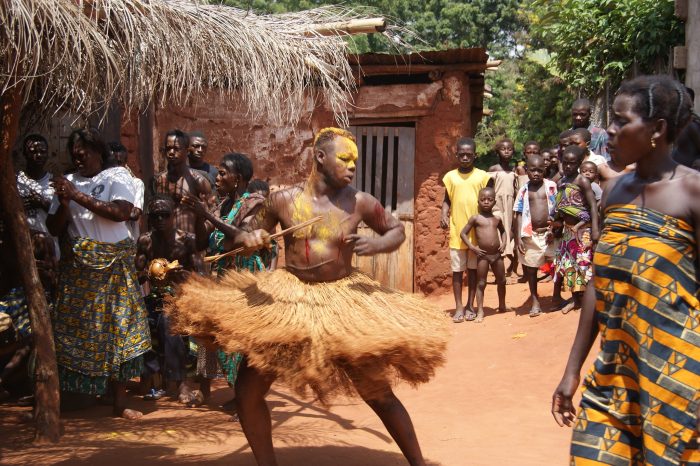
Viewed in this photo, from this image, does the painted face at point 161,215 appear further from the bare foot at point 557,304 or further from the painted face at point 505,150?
the painted face at point 505,150

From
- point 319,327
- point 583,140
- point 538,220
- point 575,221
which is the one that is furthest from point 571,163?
point 319,327

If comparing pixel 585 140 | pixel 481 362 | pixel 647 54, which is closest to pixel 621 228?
pixel 481 362

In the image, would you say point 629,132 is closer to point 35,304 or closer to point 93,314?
point 35,304

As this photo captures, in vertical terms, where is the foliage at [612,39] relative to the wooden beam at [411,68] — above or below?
above

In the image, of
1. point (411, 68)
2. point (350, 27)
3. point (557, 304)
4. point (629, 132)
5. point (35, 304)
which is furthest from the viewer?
point (411, 68)

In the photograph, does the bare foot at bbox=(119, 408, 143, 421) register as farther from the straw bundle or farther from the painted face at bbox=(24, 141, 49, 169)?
the painted face at bbox=(24, 141, 49, 169)

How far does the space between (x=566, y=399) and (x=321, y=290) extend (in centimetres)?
150

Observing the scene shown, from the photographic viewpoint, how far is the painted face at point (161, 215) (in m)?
6.29

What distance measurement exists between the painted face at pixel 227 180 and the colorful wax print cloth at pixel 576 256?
3.94 meters

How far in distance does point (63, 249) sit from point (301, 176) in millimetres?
5973

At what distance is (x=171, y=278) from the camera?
244 inches

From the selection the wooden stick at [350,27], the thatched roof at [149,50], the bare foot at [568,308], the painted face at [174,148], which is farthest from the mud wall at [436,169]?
the painted face at [174,148]

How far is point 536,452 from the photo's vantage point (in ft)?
17.4

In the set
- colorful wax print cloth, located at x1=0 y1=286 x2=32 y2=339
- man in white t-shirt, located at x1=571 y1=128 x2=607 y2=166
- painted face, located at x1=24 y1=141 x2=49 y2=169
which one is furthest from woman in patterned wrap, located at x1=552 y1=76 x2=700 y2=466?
man in white t-shirt, located at x1=571 y1=128 x2=607 y2=166
